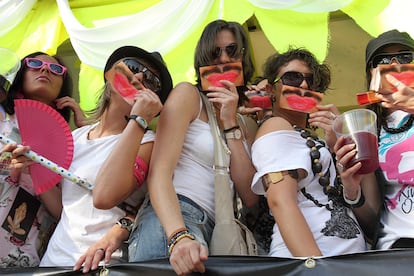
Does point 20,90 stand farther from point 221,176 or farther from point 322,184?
point 322,184

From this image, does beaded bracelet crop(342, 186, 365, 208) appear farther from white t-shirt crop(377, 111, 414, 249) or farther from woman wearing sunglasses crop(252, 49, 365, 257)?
white t-shirt crop(377, 111, 414, 249)

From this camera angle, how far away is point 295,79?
89.1 inches

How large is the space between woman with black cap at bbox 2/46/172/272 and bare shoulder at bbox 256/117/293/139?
43 cm

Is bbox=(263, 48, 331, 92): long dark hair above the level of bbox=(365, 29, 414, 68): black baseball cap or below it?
below

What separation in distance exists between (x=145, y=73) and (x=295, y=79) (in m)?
0.65

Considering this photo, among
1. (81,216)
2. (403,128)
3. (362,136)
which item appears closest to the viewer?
(362,136)

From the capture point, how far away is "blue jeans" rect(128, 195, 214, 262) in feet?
5.83

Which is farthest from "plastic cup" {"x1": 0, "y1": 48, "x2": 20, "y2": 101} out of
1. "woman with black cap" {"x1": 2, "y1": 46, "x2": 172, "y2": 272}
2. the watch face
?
the watch face

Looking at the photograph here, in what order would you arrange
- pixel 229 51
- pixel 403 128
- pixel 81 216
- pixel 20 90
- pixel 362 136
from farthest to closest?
pixel 20 90, pixel 229 51, pixel 403 128, pixel 81 216, pixel 362 136

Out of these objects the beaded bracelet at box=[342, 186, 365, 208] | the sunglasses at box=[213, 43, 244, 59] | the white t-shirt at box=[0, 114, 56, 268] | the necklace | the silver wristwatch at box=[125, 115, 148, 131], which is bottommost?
the white t-shirt at box=[0, 114, 56, 268]

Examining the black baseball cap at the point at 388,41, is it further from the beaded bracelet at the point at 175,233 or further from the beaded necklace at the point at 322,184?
the beaded bracelet at the point at 175,233

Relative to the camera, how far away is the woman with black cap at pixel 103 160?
194 centimetres

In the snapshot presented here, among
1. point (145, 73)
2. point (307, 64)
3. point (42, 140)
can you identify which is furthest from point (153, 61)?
point (307, 64)

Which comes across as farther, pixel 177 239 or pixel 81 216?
pixel 81 216
